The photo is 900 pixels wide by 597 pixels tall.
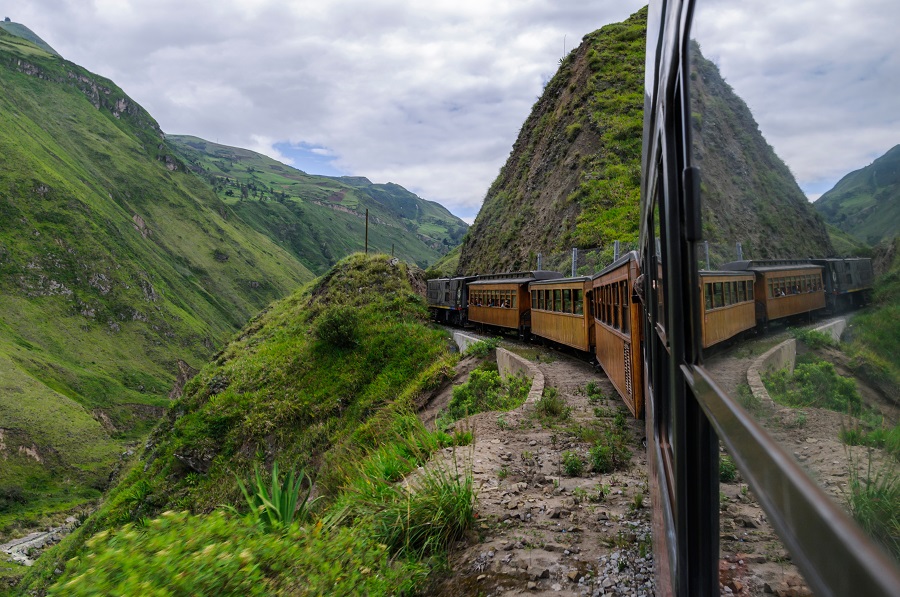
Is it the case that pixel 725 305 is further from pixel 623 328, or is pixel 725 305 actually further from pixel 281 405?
pixel 281 405

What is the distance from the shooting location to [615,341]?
933 cm

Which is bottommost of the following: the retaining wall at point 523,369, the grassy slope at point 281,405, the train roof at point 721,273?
the grassy slope at point 281,405

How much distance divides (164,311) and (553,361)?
357ft

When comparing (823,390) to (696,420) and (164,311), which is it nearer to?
(696,420)

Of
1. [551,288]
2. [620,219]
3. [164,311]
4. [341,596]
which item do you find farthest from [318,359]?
[164,311]

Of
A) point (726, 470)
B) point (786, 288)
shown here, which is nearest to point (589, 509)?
point (726, 470)

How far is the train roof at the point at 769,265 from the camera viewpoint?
991 millimetres

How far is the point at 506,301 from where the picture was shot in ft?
69.7

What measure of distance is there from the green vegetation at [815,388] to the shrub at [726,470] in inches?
Result: 17.8

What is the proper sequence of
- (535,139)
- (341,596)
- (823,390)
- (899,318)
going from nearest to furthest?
(899,318) < (823,390) < (341,596) < (535,139)

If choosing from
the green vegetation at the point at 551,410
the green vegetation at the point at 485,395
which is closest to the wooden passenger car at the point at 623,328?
the green vegetation at the point at 551,410

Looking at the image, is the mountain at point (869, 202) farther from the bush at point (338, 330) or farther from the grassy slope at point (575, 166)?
the bush at point (338, 330)

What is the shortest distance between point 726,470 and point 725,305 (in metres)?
0.44

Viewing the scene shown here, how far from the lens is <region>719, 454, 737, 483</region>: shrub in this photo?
1428 millimetres
